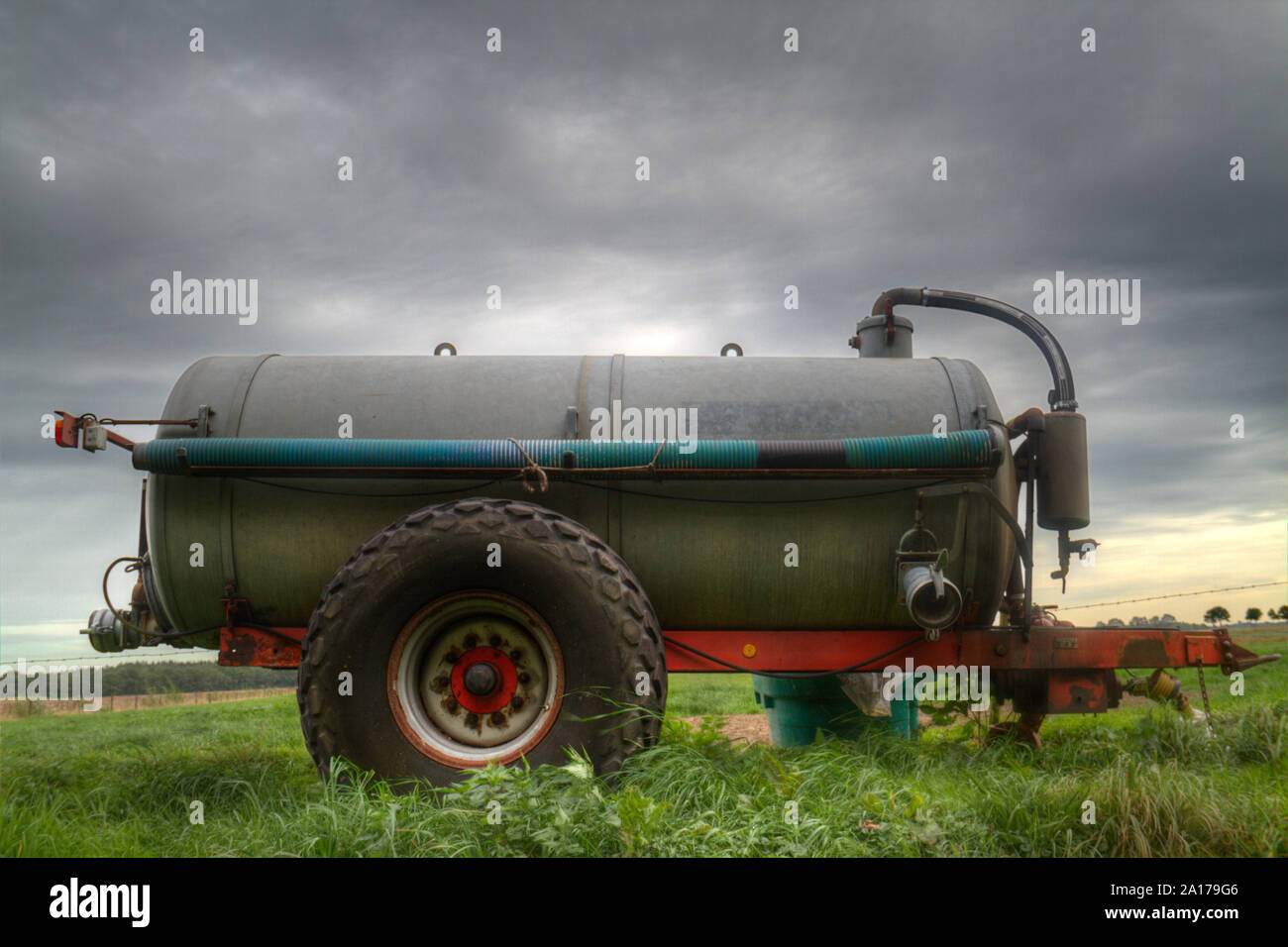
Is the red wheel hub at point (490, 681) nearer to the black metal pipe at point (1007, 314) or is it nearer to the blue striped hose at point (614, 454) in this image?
the blue striped hose at point (614, 454)

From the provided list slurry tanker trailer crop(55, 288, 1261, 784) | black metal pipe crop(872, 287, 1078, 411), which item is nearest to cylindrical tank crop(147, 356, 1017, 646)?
slurry tanker trailer crop(55, 288, 1261, 784)

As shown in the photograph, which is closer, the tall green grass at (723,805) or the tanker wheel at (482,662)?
the tall green grass at (723,805)

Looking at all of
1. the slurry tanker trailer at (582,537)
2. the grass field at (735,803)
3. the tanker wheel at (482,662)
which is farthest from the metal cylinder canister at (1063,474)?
the tanker wheel at (482,662)

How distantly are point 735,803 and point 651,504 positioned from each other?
1.64 m

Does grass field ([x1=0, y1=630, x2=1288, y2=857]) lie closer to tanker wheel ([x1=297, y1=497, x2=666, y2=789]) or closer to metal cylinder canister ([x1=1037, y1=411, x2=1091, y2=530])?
tanker wheel ([x1=297, y1=497, x2=666, y2=789])

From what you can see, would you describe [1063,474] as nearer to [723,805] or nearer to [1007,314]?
[1007,314]

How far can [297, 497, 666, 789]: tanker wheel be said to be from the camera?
396cm

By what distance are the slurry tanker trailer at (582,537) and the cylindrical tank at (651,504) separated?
0.04 ft

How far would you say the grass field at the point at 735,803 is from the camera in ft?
10.0

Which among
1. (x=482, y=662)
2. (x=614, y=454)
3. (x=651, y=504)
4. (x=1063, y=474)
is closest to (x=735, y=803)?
(x=482, y=662)

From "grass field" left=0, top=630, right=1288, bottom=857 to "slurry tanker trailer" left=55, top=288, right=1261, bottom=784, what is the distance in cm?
44

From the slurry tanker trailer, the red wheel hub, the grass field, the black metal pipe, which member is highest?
the black metal pipe

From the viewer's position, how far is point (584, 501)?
465 cm
